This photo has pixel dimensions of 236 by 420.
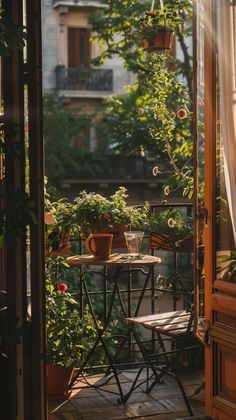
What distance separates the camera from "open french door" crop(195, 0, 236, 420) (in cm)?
368

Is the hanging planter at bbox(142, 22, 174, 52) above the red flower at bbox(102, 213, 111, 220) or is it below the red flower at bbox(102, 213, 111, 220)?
above

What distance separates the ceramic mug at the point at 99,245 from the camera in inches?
179

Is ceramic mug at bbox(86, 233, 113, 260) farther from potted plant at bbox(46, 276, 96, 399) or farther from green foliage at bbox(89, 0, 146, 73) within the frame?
green foliage at bbox(89, 0, 146, 73)

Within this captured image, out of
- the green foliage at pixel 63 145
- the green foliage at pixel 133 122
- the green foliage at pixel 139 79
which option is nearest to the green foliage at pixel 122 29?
the green foliage at pixel 139 79

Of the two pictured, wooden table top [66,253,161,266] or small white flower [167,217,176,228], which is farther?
small white flower [167,217,176,228]

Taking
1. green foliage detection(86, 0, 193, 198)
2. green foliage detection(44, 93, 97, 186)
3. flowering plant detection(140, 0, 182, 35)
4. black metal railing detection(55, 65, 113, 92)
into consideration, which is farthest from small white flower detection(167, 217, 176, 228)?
black metal railing detection(55, 65, 113, 92)

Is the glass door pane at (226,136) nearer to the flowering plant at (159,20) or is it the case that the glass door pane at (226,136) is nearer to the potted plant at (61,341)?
the potted plant at (61,341)

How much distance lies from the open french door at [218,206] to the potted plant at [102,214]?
740mm

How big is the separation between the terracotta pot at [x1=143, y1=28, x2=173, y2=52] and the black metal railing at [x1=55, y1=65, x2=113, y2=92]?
1559cm

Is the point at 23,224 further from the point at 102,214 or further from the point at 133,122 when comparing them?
the point at 133,122

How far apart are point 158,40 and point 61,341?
208 centimetres

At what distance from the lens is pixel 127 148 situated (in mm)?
15148

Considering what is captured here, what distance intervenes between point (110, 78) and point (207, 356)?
57.7 feet

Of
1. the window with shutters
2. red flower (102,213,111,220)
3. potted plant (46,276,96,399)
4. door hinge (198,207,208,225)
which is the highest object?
the window with shutters
